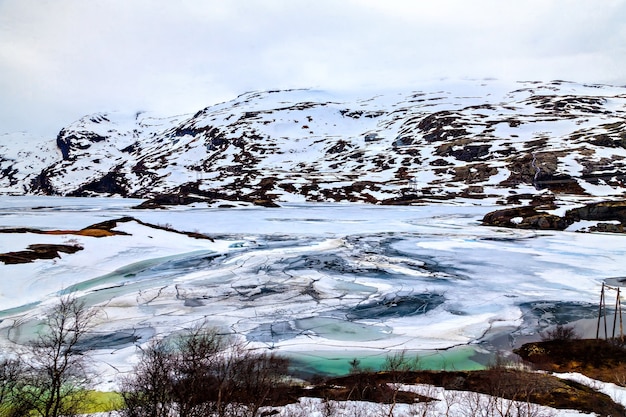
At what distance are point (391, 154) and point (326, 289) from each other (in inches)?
3972

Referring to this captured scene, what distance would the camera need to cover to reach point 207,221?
47438 millimetres

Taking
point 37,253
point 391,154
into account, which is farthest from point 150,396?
point 391,154

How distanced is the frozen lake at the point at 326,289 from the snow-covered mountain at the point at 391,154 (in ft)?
150

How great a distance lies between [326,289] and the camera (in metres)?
19.1

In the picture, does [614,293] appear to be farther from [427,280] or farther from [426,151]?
[426,151]

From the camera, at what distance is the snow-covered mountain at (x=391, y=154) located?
80688 mm

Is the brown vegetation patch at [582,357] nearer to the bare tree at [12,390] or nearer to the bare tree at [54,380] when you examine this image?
the bare tree at [54,380]

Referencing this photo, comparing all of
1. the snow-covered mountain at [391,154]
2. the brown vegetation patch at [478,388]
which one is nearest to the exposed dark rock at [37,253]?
the brown vegetation patch at [478,388]

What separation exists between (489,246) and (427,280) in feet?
39.0

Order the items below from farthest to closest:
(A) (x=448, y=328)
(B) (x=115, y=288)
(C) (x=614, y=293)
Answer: (B) (x=115, y=288) → (C) (x=614, y=293) → (A) (x=448, y=328)

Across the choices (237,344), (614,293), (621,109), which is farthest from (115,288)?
(621,109)

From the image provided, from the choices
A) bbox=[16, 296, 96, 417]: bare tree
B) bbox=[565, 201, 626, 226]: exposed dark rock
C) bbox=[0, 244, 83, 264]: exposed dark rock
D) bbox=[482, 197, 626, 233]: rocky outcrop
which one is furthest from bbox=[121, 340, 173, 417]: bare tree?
bbox=[565, 201, 626, 226]: exposed dark rock

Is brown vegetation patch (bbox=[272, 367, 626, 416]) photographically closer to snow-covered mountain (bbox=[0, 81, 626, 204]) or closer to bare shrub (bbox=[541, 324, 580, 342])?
bare shrub (bbox=[541, 324, 580, 342])

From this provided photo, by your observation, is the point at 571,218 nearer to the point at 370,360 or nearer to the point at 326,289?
the point at 326,289
